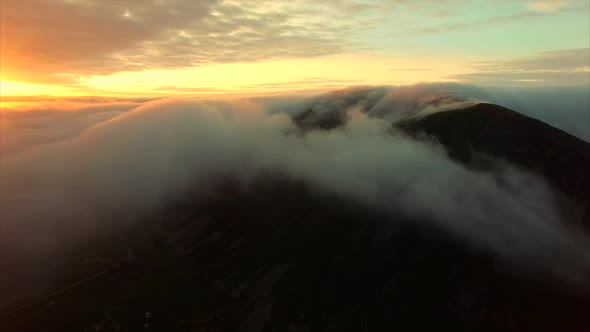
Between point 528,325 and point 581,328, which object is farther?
point 528,325

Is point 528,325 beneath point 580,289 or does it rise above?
beneath

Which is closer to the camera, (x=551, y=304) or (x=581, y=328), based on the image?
(x=581, y=328)

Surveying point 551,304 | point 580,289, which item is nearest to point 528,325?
point 551,304

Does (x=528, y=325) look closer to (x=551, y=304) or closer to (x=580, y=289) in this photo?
(x=551, y=304)

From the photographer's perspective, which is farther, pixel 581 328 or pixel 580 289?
pixel 580 289
